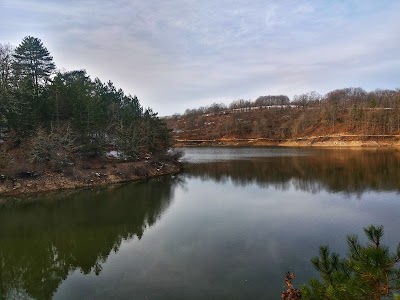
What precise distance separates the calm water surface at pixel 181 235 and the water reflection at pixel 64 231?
0.22 ft

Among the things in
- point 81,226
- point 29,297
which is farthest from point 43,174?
point 29,297

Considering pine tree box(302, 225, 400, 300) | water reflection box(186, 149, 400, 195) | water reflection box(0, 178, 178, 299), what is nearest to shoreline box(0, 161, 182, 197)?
water reflection box(0, 178, 178, 299)

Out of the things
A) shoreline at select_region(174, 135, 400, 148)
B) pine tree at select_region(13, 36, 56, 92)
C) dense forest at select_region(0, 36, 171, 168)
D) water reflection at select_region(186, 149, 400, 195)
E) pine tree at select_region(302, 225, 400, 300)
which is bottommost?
water reflection at select_region(186, 149, 400, 195)

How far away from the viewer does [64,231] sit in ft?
66.8

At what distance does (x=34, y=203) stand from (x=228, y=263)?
67.9ft

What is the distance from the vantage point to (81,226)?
69.6ft

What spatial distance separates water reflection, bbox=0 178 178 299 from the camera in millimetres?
13844

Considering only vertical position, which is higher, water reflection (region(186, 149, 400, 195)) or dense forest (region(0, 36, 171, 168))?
dense forest (region(0, 36, 171, 168))

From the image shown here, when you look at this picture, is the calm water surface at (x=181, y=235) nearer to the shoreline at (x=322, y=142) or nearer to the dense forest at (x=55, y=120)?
the dense forest at (x=55, y=120)

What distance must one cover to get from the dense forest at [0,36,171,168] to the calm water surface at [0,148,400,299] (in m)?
7.53

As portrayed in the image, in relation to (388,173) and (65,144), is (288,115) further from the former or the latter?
(65,144)

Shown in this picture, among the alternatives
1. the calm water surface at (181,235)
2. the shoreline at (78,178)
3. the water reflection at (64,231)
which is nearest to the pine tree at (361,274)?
the calm water surface at (181,235)

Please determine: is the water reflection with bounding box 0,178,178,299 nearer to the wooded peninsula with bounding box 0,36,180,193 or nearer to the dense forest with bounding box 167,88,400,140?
the wooded peninsula with bounding box 0,36,180,193

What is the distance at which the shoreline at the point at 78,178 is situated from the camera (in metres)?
A: 31.9
